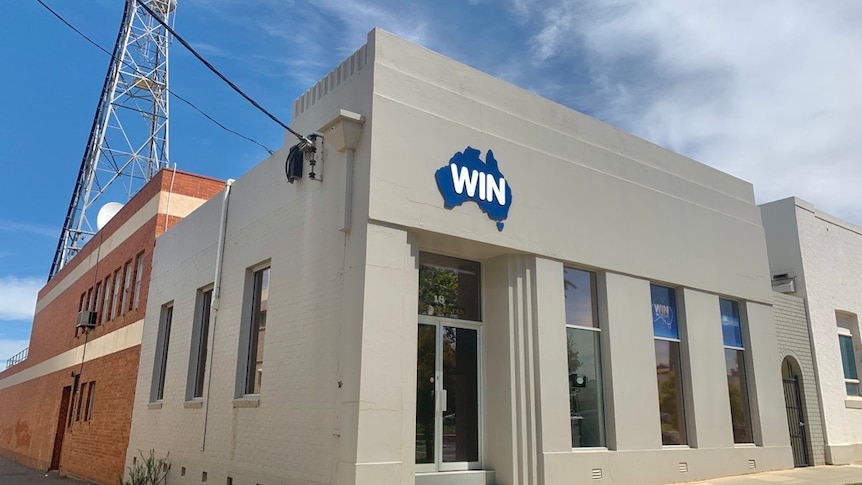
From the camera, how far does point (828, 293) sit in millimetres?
16922

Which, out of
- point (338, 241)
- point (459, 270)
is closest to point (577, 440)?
point (459, 270)

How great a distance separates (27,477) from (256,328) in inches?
547

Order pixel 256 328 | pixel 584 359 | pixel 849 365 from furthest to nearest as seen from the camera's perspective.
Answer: pixel 849 365 → pixel 256 328 → pixel 584 359

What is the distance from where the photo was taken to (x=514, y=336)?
9.68m

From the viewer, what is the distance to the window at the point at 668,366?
11.6 metres

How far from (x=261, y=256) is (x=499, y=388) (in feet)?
15.0

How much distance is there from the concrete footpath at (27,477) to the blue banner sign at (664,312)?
14.7 metres

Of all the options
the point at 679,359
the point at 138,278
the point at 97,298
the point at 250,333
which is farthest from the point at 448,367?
the point at 97,298

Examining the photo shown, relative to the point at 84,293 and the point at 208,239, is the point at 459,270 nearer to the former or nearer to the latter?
the point at 208,239

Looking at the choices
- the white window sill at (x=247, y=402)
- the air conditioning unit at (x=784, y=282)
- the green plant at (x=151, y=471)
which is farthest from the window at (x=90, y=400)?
the air conditioning unit at (x=784, y=282)

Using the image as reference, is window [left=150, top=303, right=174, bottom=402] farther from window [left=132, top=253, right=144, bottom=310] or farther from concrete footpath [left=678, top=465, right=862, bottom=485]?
concrete footpath [left=678, top=465, right=862, bottom=485]

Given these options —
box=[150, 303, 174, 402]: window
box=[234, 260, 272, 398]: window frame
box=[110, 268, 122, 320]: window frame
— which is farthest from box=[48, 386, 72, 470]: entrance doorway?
box=[234, 260, 272, 398]: window frame

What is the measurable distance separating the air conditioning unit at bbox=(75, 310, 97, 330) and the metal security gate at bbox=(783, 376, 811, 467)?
19039 millimetres

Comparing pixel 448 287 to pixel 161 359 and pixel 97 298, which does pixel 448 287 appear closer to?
pixel 161 359
